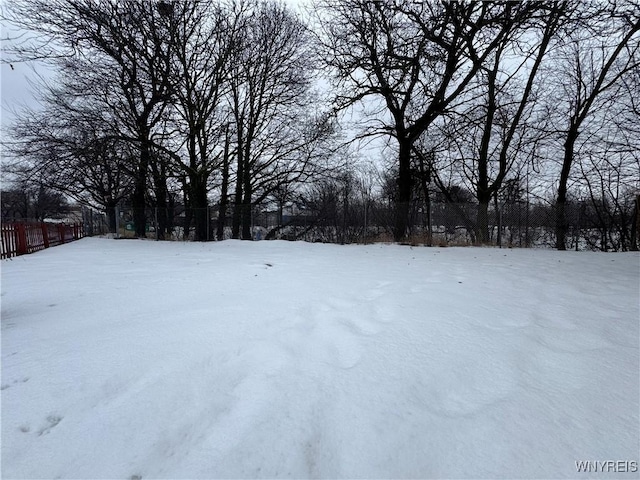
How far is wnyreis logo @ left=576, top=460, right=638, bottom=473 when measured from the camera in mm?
1155

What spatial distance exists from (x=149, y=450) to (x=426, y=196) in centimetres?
1651

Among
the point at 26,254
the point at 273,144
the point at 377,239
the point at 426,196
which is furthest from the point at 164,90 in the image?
the point at 426,196

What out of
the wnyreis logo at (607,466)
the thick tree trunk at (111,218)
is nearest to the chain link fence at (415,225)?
the thick tree trunk at (111,218)

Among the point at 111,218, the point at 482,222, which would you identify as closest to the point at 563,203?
the point at 482,222

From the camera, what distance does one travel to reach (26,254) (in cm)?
861

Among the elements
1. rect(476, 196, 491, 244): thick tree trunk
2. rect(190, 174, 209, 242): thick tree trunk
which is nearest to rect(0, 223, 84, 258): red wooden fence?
rect(190, 174, 209, 242): thick tree trunk

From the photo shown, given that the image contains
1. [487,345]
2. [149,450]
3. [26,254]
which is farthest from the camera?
[26,254]

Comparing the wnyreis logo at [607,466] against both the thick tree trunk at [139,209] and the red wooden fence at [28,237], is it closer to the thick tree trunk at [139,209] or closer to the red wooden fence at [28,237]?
the red wooden fence at [28,237]

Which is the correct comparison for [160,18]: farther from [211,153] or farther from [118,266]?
[118,266]

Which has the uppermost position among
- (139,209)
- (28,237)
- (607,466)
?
(139,209)

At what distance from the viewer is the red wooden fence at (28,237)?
311 inches

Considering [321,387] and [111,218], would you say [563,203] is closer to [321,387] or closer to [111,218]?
[321,387]

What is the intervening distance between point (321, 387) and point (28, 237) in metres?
11.8

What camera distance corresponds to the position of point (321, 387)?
5.39ft
